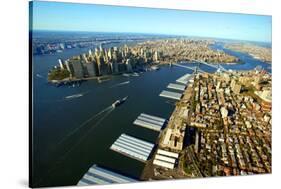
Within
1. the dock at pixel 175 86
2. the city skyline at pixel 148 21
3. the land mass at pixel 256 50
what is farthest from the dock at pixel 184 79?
the land mass at pixel 256 50

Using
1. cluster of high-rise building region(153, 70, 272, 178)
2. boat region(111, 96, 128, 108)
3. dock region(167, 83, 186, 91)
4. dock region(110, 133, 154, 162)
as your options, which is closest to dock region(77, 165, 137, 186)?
dock region(110, 133, 154, 162)

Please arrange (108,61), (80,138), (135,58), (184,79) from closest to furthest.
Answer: (80,138)
(108,61)
(135,58)
(184,79)

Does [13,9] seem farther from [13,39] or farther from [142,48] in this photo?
[142,48]

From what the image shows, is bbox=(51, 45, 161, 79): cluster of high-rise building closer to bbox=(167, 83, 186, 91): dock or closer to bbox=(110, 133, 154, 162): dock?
bbox=(167, 83, 186, 91): dock

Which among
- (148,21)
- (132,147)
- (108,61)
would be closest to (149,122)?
(132,147)

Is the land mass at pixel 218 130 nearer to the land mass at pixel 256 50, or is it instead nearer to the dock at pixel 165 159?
the dock at pixel 165 159

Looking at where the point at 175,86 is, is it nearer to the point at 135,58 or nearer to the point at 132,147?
the point at 135,58
